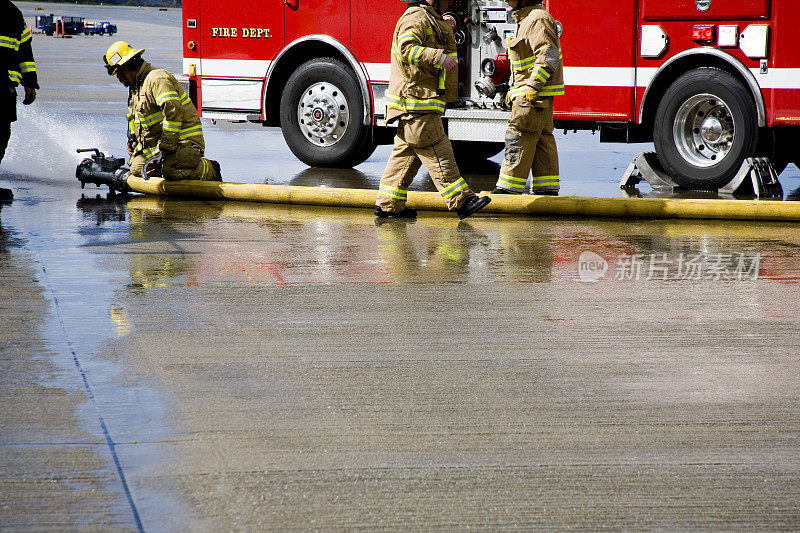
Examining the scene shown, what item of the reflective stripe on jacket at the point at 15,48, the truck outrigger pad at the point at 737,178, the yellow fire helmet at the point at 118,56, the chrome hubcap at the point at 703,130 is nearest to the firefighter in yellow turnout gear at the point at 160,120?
the yellow fire helmet at the point at 118,56

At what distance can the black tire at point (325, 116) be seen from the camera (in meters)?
10.5

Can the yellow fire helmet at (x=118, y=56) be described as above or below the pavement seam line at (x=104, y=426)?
above

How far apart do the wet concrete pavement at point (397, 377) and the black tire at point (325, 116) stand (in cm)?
300

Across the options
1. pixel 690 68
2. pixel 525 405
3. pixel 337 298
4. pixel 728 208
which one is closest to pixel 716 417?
pixel 525 405

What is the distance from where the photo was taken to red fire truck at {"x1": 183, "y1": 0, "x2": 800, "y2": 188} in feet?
28.6

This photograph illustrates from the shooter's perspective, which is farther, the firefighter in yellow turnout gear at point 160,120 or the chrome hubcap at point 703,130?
the chrome hubcap at point 703,130

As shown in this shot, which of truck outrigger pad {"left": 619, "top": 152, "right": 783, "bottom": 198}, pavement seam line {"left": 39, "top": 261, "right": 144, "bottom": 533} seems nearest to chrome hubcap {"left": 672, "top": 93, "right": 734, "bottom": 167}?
truck outrigger pad {"left": 619, "top": 152, "right": 783, "bottom": 198}

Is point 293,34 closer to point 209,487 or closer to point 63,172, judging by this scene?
point 63,172

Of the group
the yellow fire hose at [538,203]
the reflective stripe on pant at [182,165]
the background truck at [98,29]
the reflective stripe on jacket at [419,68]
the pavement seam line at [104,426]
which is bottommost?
the pavement seam line at [104,426]

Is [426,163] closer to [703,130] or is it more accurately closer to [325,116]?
[703,130]

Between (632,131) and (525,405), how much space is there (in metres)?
6.15

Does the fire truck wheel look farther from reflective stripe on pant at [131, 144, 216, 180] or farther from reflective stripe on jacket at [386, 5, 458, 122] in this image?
reflective stripe on pant at [131, 144, 216, 180]

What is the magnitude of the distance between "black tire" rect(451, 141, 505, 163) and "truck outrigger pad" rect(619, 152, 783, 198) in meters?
2.15

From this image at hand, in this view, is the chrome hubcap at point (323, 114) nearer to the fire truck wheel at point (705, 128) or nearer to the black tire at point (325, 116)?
the black tire at point (325, 116)
